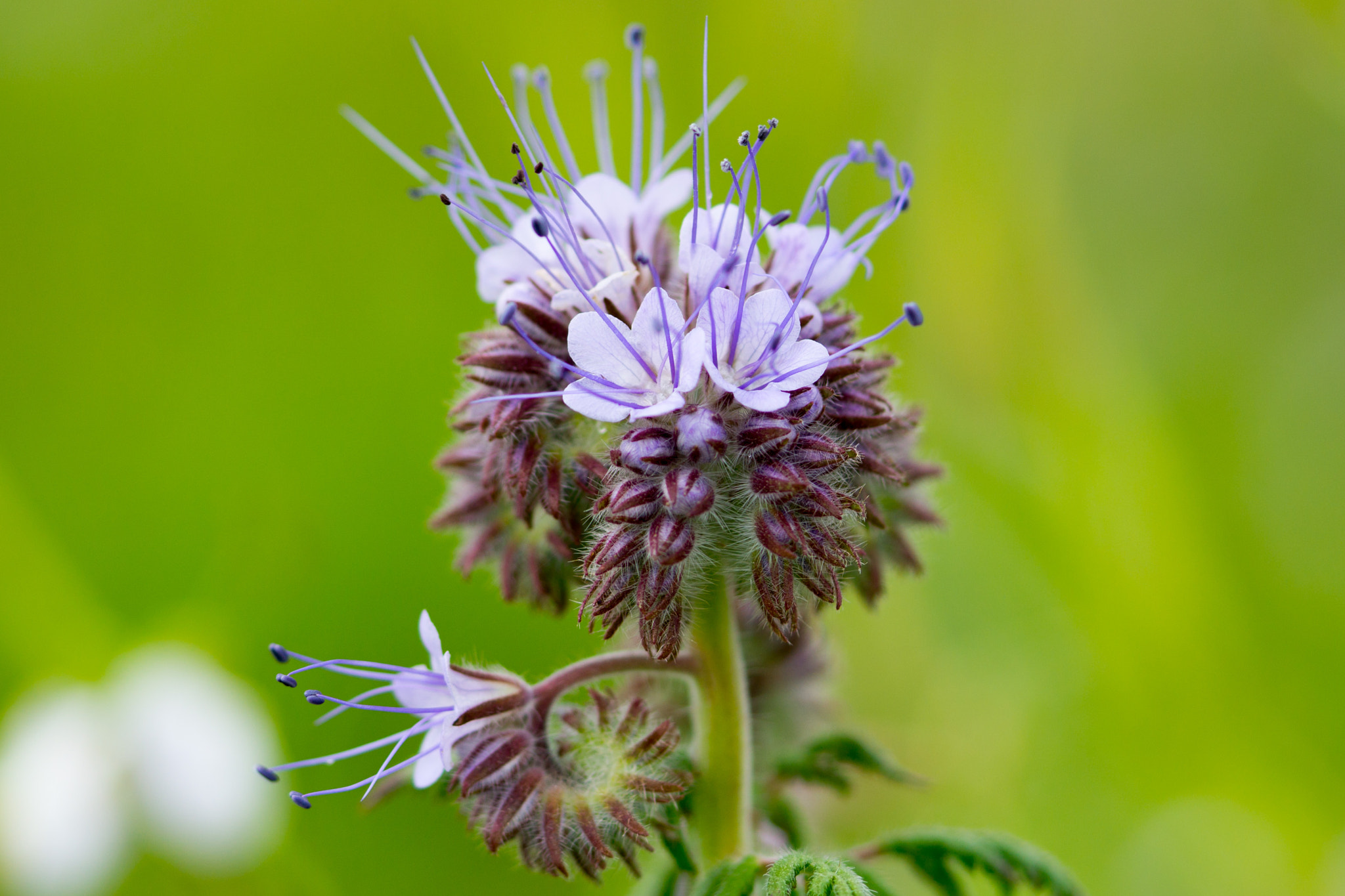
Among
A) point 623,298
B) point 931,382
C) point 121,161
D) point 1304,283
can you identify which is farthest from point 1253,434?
point 121,161

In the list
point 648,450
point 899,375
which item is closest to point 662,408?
point 648,450

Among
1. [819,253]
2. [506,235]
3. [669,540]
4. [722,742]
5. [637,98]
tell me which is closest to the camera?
[669,540]

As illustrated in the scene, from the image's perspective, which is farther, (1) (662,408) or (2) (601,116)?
(2) (601,116)

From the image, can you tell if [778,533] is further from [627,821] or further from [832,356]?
[627,821]

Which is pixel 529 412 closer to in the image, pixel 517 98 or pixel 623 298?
pixel 623 298

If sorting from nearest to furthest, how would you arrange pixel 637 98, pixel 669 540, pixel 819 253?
pixel 669 540 < pixel 819 253 < pixel 637 98

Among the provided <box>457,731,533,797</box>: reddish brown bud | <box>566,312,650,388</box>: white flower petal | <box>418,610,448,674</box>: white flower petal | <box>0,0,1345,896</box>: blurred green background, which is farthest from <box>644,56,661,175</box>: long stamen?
<box>0,0,1345,896</box>: blurred green background
